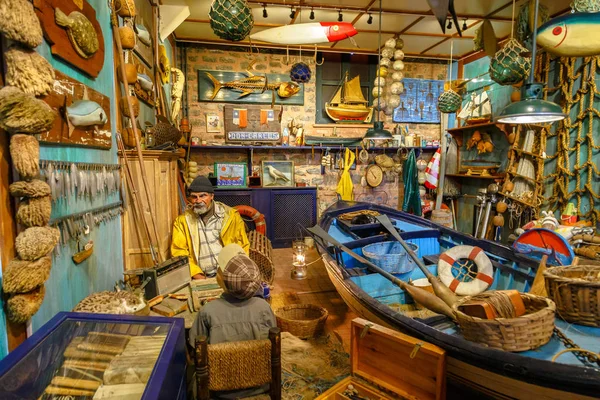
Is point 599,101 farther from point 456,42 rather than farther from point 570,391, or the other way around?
point 570,391

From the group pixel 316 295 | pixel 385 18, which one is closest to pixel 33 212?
pixel 316 295

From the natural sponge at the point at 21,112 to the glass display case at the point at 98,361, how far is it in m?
0.89

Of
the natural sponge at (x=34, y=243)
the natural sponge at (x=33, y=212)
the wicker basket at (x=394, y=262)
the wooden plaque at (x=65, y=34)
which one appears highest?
the wooden plaque at (x=65, y=34)

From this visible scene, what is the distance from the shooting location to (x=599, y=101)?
4902 mm

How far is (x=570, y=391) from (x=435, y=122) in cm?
754

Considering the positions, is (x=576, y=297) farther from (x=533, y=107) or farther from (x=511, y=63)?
(x=511, y=63)

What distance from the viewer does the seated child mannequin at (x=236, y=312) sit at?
1982 mm

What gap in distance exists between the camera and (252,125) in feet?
23.6

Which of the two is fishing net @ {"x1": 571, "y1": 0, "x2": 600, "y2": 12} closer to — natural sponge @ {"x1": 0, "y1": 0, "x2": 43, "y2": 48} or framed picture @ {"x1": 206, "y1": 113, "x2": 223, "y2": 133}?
natural sponge @ {"x1": 0, "y1": 0, "x2": 43, "y2": 48}

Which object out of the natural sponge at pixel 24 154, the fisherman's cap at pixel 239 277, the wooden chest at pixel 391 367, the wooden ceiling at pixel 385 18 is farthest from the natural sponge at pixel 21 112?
the wooden ceiling at pixel 385 18

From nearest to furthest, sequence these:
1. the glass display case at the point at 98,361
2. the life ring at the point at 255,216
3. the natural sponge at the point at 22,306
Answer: the glass display case at the point at 98,361, the natural sponge at the point at 22,306, the life ring at the point at 255,216

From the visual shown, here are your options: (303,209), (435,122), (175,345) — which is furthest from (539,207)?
(175,345)

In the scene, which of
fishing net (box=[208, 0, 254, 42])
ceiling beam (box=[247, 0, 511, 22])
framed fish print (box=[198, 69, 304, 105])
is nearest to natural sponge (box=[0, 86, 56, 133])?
fishing net (box=[208, 0, 254, 42])

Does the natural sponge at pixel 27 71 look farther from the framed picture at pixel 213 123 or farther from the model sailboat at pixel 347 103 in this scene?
the model sailboat at pixel 347 103
